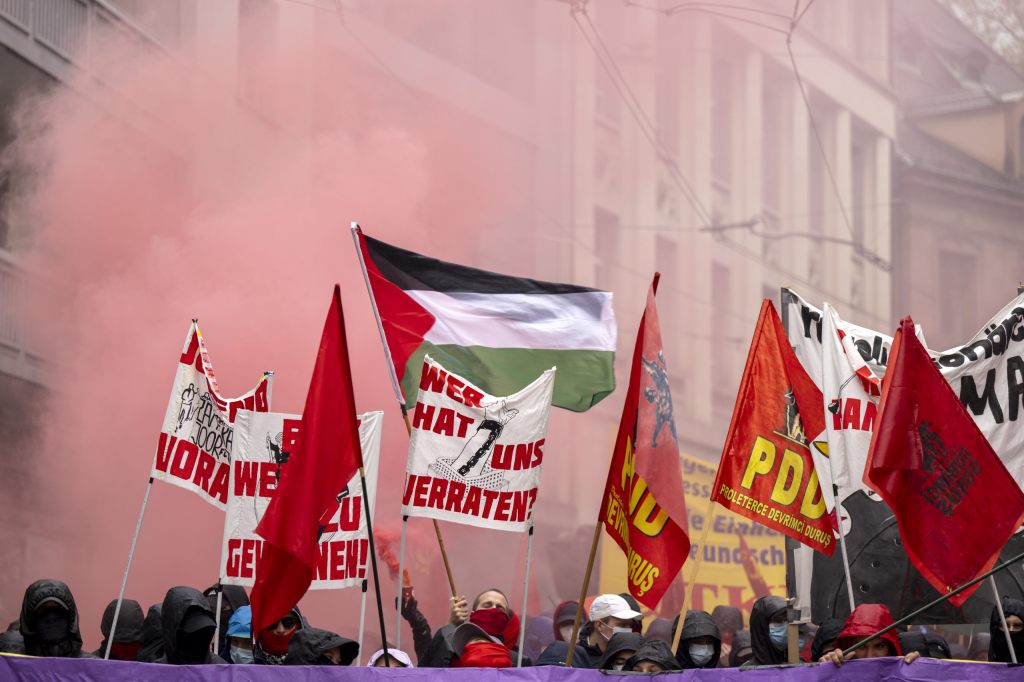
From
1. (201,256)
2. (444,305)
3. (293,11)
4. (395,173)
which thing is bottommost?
(444,305)

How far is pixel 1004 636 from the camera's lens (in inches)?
234

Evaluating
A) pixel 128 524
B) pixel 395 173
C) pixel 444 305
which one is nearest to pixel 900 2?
pixel 395 173

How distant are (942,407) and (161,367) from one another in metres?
7.60

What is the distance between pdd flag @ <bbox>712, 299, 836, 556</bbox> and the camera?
618cm

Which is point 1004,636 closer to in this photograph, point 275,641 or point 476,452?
point 476,452

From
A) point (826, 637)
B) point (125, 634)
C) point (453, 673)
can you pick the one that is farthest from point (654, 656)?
point (125, 634)

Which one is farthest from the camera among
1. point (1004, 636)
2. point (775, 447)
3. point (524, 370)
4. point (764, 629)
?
point (524, 370)

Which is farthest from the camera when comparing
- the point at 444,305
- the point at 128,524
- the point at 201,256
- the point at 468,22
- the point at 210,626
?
the point at 468,22

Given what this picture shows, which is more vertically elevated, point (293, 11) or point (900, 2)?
point (900, 2)

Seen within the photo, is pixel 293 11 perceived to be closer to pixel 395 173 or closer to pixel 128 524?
pixel 395 173

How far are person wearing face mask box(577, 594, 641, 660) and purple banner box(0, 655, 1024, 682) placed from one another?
4.44 ft

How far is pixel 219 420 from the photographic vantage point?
6.74 m

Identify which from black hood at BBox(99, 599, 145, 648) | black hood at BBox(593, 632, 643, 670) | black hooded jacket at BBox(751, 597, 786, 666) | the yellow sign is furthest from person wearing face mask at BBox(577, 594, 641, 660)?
the yellow sign

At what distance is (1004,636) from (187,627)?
118 inches
